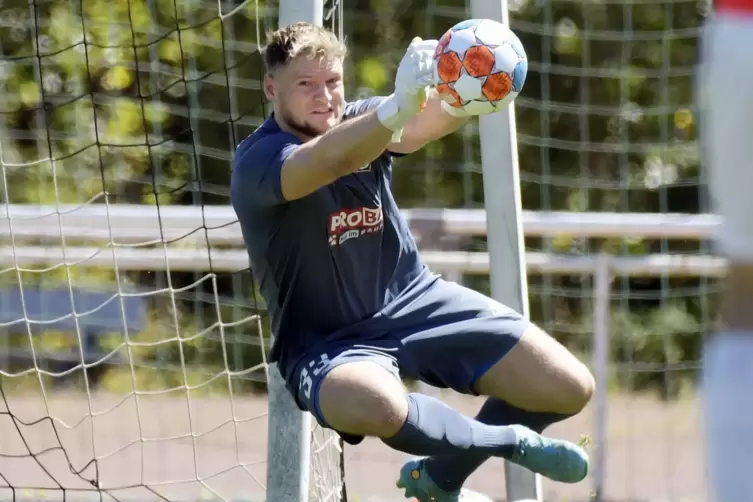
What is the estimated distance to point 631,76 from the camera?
26.6ft

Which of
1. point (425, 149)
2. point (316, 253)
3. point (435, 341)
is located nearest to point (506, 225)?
point (435, 341)

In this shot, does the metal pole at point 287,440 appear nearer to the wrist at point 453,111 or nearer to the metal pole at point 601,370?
the wrist at point 453,111

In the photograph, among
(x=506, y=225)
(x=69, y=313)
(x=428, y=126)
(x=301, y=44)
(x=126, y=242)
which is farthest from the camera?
(x=69, y=313)

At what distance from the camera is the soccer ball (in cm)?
326

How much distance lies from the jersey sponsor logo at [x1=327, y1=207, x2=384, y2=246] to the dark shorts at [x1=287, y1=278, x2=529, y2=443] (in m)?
0.25

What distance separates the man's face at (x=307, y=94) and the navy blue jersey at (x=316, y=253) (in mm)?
62

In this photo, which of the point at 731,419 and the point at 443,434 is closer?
the point at 731,419

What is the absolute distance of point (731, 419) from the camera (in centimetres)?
179

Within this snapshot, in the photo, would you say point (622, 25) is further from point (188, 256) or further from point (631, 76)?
point (188, 256)

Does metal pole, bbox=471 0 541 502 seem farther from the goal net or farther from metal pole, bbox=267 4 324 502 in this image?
the goal net

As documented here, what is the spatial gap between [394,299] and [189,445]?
3048 mm

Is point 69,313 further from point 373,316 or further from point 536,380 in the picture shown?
point 536,380

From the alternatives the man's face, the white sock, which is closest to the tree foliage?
the man's face

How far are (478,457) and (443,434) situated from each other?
0.18m
